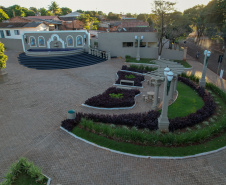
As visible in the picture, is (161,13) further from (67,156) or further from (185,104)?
(67,156)

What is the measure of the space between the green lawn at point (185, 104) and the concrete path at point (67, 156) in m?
2.44

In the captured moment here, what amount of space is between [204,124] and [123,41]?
2010 centimetres

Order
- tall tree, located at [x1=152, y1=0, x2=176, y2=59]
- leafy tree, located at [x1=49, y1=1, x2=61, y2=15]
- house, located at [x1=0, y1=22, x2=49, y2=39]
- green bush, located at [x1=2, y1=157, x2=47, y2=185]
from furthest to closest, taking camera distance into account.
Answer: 1. leafy tree, located at [x1=49, y1=1, x2=61, y2=15]
2. house, located at [x1=0, y1=22, x2=49, y2=39]
3. tall tree, located at [x1=152, y1=0, x2=176, y2=59]
4. green bush, located at [x1=2, y1=157, x2=47, y2=185]

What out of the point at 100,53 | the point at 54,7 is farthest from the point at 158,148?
the point at 54,7

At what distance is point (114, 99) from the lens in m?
13.9

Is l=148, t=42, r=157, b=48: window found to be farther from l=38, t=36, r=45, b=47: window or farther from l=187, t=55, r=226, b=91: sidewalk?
l=38, t=36, r=45, b=47: window

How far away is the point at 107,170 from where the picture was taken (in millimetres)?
7785

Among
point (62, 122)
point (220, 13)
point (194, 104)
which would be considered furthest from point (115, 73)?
point (220, 13)

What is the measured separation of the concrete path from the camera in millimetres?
7426

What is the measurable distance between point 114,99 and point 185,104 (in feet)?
17.1

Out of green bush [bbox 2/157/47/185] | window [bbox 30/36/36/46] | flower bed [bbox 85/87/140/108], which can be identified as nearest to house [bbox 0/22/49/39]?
window [bbox 30/36/36/46]

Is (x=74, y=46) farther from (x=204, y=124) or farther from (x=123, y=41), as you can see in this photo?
(x=204, y=124)

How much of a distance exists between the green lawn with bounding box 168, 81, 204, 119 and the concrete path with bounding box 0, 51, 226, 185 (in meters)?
2.44

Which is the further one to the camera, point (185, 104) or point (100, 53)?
point (100, 53)
